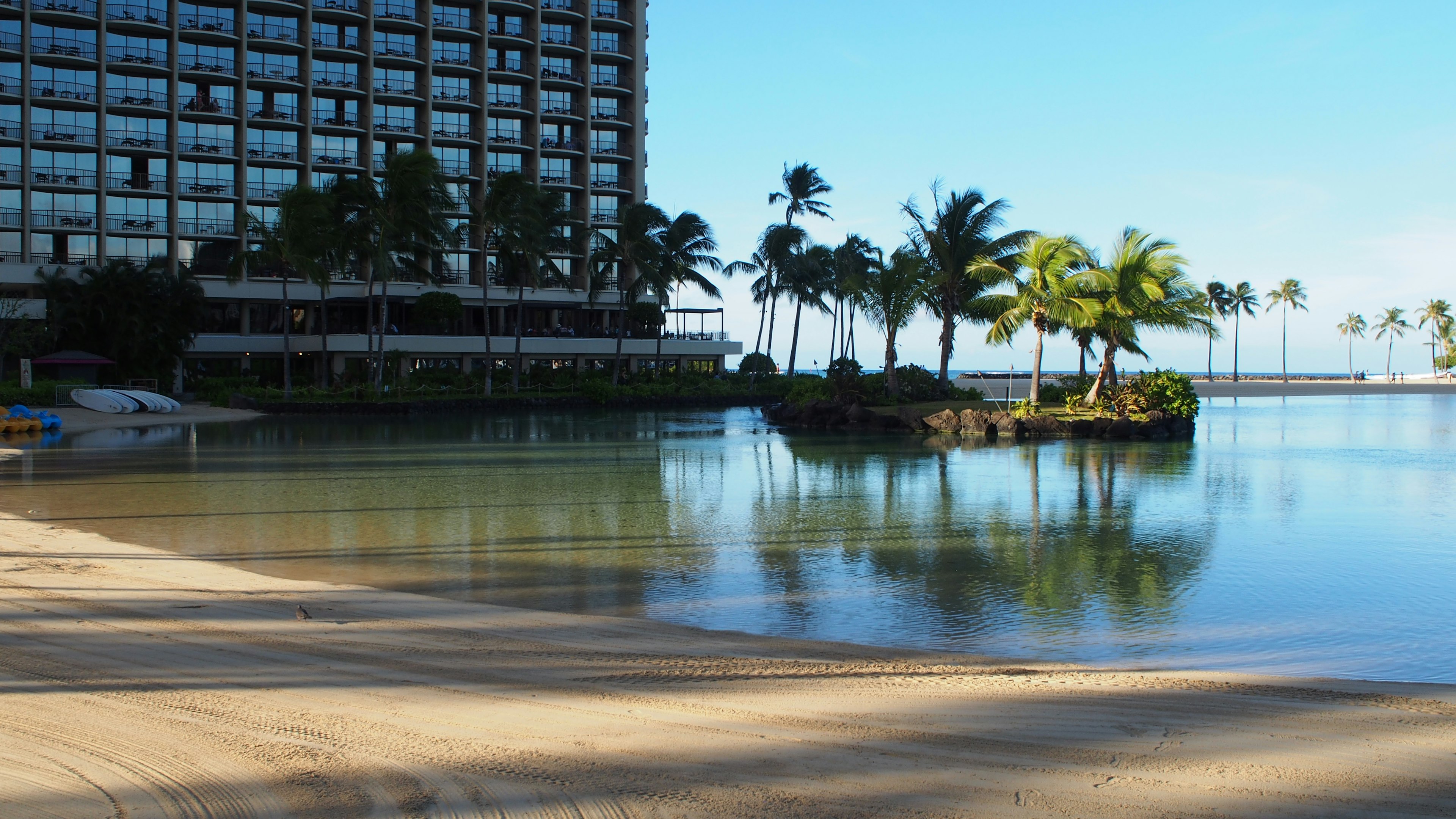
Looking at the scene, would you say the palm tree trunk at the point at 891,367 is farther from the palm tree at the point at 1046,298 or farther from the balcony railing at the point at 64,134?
the balcony railing at the point at 64,134

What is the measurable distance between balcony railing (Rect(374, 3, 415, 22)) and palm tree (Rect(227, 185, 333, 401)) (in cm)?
2261

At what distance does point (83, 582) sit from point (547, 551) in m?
4.66

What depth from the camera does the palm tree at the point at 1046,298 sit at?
34625 mm

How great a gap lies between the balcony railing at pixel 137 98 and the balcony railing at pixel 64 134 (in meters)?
2.01

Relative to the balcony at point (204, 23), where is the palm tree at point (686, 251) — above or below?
below

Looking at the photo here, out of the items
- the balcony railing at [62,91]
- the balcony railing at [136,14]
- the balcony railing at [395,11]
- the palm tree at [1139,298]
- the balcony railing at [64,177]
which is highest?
the balcony railing at [395,11]

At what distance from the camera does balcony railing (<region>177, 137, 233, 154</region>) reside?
6203 centimetres

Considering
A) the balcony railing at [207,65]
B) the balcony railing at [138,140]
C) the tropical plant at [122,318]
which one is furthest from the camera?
the balcony railing at [207,65]

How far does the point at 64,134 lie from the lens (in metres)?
59.5

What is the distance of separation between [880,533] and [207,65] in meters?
62.0

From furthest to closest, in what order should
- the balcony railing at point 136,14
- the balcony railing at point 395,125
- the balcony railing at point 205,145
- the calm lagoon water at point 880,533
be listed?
the balcony railing at point 395,125 < the balcony railing at point 205,145 < the balcony railing at point 136,14 < the calm lagoon water at point 880,533

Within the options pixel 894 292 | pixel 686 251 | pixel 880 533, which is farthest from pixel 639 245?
pixel 880 533

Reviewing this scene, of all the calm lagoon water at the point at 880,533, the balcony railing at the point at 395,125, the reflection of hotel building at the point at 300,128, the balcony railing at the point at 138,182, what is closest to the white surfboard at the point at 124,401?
the calm lagoon water at the point at 880,533

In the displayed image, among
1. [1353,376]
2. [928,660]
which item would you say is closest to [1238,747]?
[928,660]
